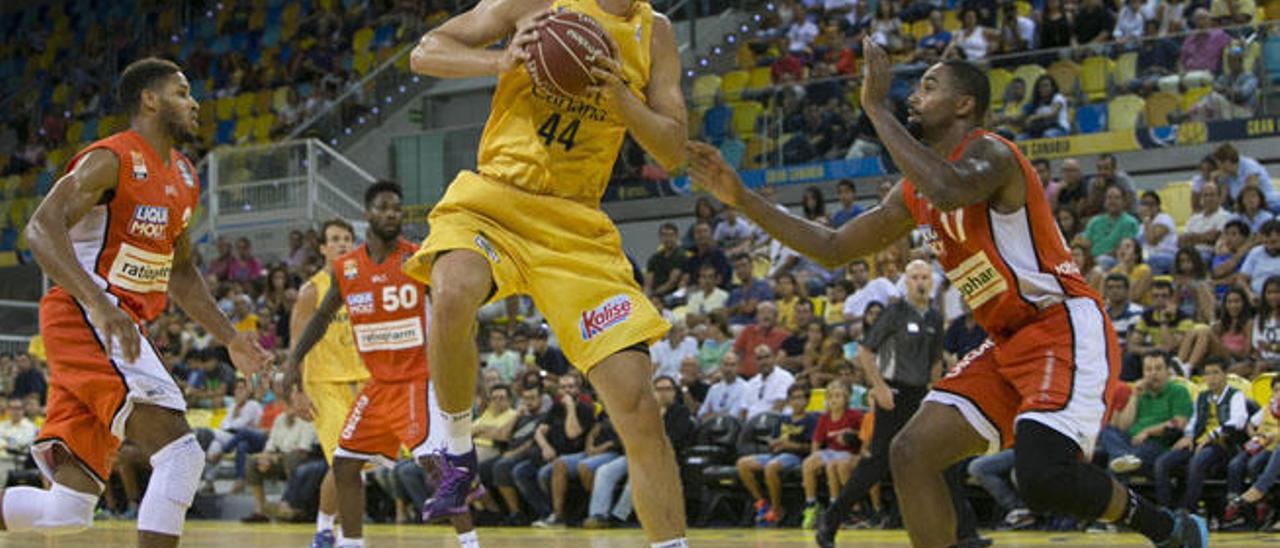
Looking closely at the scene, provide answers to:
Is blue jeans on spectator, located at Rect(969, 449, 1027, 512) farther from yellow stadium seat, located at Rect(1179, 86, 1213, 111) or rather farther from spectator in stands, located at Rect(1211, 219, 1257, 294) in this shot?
yellow stadium seat, located at Rect(1179, 86, 1213, 111)

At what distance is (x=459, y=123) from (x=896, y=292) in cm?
997

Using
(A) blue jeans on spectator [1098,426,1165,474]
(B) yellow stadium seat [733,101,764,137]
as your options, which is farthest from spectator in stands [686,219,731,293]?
(A) blue jeans on spectator [1098,426,1165,474]

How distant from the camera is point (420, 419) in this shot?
358 inches

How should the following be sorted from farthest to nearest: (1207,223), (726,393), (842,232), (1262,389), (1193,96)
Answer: (1193,96) → (726,393) → (1207,223) → (1262,389) → (842,232)

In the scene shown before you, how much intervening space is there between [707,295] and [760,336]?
5.03 ft

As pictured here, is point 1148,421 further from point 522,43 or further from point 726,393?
point 522,43

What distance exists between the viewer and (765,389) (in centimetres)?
1362

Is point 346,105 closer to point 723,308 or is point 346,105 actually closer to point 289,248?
point 289,248

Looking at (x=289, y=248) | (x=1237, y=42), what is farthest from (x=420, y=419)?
(x=289, y=248)

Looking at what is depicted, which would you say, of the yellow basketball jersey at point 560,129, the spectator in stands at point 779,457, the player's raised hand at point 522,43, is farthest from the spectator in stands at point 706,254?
the player's raised hand at point 522,43

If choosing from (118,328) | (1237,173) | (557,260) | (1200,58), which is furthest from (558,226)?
(1200,58)

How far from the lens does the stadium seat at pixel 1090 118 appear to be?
600 inches

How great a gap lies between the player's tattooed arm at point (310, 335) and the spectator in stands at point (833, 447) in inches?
187

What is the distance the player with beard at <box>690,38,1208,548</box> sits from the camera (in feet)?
17.7
